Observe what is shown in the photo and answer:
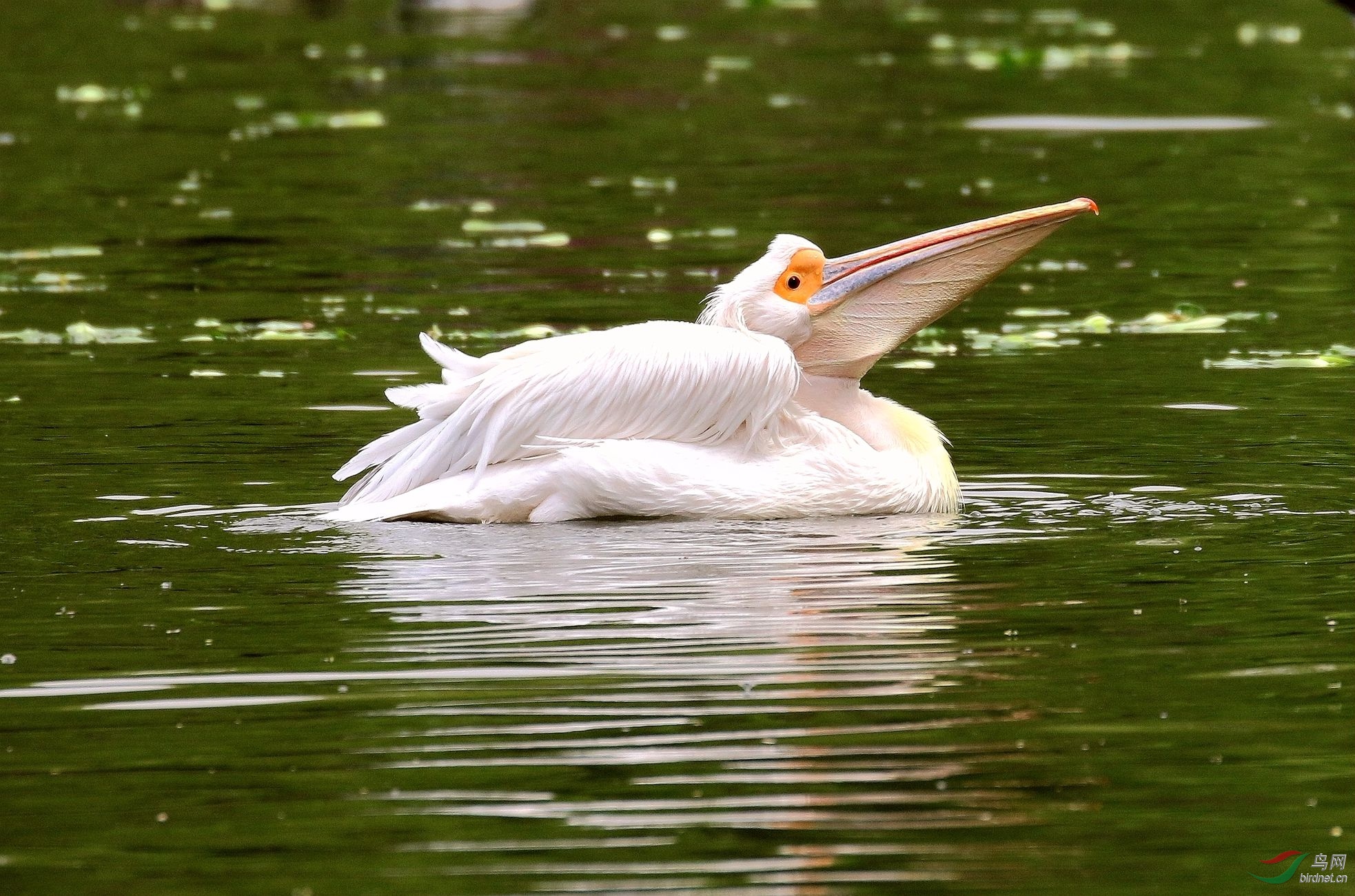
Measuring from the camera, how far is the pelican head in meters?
7.28

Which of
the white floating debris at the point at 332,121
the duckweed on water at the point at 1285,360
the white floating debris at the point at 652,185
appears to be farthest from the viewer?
the white floating debris at the point at 332,121

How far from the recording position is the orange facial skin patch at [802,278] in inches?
288

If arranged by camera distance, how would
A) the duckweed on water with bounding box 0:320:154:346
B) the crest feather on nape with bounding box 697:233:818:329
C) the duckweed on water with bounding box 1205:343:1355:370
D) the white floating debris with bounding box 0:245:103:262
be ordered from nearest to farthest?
the crest feather on nape with bounding box 697:233:818:329 → the duckweed on water with bounding box 1205:343:1355:370 → the duckweed on water with bounding box 0:320:154:346 → the white floating debris with bounding box 0:245:103:262

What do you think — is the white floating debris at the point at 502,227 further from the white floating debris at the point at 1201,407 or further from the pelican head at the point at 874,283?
the pelican head at the point at 874,283

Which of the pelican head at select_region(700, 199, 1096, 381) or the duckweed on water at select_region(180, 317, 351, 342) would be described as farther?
the duckweed on water at select_region(180, 317, 351, 342)

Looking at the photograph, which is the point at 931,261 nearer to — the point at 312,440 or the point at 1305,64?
the point at 312,440

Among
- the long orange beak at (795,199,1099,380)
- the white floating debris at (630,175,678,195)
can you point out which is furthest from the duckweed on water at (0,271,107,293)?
the long orange beak at (795,199,1099,380)

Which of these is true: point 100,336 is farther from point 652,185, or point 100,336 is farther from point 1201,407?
point 652,185

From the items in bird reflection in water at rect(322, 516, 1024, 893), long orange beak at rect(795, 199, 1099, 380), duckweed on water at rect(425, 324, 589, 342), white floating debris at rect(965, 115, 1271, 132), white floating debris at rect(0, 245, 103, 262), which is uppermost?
long orange beak at rect(795, 199, 1099, 380)

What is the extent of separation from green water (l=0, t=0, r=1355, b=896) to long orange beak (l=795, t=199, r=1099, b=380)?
55 centimetres

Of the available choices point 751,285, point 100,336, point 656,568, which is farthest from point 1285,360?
point 100,336

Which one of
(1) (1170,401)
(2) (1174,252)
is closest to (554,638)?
(1) (1170,401)

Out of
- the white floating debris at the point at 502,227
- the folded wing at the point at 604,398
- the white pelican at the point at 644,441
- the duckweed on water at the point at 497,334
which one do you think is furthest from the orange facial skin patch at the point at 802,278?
the white floating debris at the point at 502,227

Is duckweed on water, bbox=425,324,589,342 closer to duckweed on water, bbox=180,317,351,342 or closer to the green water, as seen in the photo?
the green water
